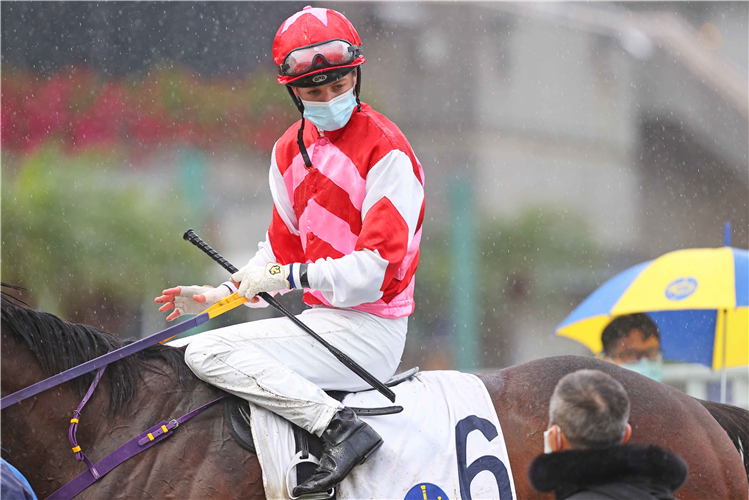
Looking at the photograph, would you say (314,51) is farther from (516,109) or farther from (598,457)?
(516,109)

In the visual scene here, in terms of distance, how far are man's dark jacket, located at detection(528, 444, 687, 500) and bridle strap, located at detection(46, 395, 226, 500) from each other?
123 centimetres

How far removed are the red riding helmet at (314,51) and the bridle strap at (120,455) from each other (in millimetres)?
1161

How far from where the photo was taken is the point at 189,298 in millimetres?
2572

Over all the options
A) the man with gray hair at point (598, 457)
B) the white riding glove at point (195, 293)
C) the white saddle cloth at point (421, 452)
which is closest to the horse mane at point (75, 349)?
the white riding glove at point (195, 293)

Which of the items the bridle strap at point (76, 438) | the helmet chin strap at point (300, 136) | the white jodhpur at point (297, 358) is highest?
the helmet chin strap at point (300, 136)

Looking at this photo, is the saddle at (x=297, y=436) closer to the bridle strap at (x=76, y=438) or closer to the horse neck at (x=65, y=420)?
the horse neck at (x=65, y=420)

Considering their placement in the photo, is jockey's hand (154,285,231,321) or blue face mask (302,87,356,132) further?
jockey's hand (154,285,231,321)

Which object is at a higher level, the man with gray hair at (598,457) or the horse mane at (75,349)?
the horse mane at (75,349)

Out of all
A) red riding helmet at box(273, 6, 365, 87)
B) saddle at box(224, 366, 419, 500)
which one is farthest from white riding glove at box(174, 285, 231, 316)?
red riding helmet at box(273, 6, 365, 87)

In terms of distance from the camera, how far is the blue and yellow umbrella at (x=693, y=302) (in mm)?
4309

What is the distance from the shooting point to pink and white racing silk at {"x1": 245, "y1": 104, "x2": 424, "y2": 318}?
218cm

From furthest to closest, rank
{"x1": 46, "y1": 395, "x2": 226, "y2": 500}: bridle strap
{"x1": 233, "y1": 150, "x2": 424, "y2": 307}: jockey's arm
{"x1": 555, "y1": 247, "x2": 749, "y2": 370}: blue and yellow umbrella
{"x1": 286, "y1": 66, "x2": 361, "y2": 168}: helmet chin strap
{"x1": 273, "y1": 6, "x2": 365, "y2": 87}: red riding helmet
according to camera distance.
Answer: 1. {"x1": 555, "y1": 247, "x2": 749, "y2": 370}: blue and yellow umbrella
2. {"x1": 286, "y1": 66, "x2": 361, "y2": 168}: helmet chin strap
3. {"x1": 273, "y1": 6, "x2": 365, "y2": 87}: red riding helmet
4. {"x1": 233, "y1": 150, "x2": 424, "y2": 307}: jockey's arm
5. {"x1": 46, "y1": 395, "x2": 226, "y2": 500}: bridle strap

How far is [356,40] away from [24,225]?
514 centimetres

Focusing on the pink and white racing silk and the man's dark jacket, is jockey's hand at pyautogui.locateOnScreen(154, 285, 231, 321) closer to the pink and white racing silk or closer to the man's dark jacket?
the pink and white racing silk
